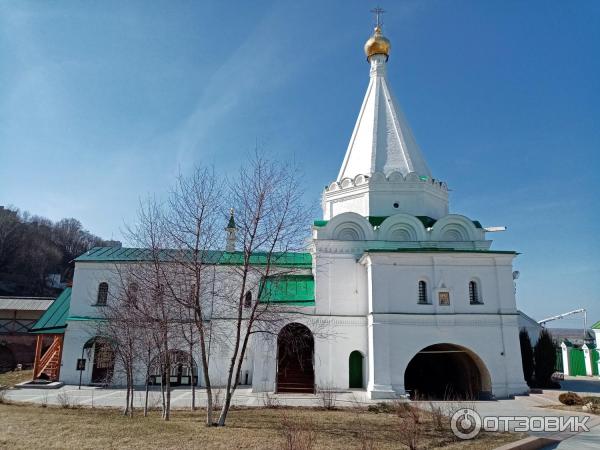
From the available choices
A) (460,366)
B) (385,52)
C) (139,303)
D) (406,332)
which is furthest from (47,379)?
(385,52)

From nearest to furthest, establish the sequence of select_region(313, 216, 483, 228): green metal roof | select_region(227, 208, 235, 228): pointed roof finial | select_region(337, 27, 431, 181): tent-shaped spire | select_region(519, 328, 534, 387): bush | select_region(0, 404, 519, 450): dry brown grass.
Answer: select_region(0, 404, 519, 450): dry brown grass
select_region(227, 208, 235, 228): pointed roof finial
select_region(519, 328, 534, 387): bush
select_region(313, 216, 483, 228): green metal roof
select_region(337, 27, 431, 181): tent-shaped spire

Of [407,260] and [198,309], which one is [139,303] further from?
[407,260]

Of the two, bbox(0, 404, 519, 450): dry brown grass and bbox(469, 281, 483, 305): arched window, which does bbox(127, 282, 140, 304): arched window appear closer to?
bbox(0, 404, 519, 450): dry brown grass

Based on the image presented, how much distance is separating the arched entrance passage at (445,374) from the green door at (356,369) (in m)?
2.21

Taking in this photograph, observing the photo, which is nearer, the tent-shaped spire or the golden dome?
the tent-shaped spire

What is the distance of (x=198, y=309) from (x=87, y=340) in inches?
520

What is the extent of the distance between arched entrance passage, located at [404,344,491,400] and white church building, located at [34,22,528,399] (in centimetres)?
5

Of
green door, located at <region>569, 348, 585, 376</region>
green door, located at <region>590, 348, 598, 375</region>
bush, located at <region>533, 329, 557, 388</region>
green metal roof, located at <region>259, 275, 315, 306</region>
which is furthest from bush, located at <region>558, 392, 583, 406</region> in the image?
green door, located at <region>569, 348, 585, 376</region>

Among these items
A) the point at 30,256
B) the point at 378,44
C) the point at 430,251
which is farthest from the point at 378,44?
the point at 30,256

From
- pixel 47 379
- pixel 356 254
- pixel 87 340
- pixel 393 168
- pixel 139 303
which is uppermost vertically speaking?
pixel 393 168

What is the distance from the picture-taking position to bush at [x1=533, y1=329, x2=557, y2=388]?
18.3 m

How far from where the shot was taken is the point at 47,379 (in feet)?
66.1

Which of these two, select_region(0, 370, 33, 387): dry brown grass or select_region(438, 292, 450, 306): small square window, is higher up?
select_region(438, 292, 450, 306): small square window

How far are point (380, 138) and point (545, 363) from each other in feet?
42.5
